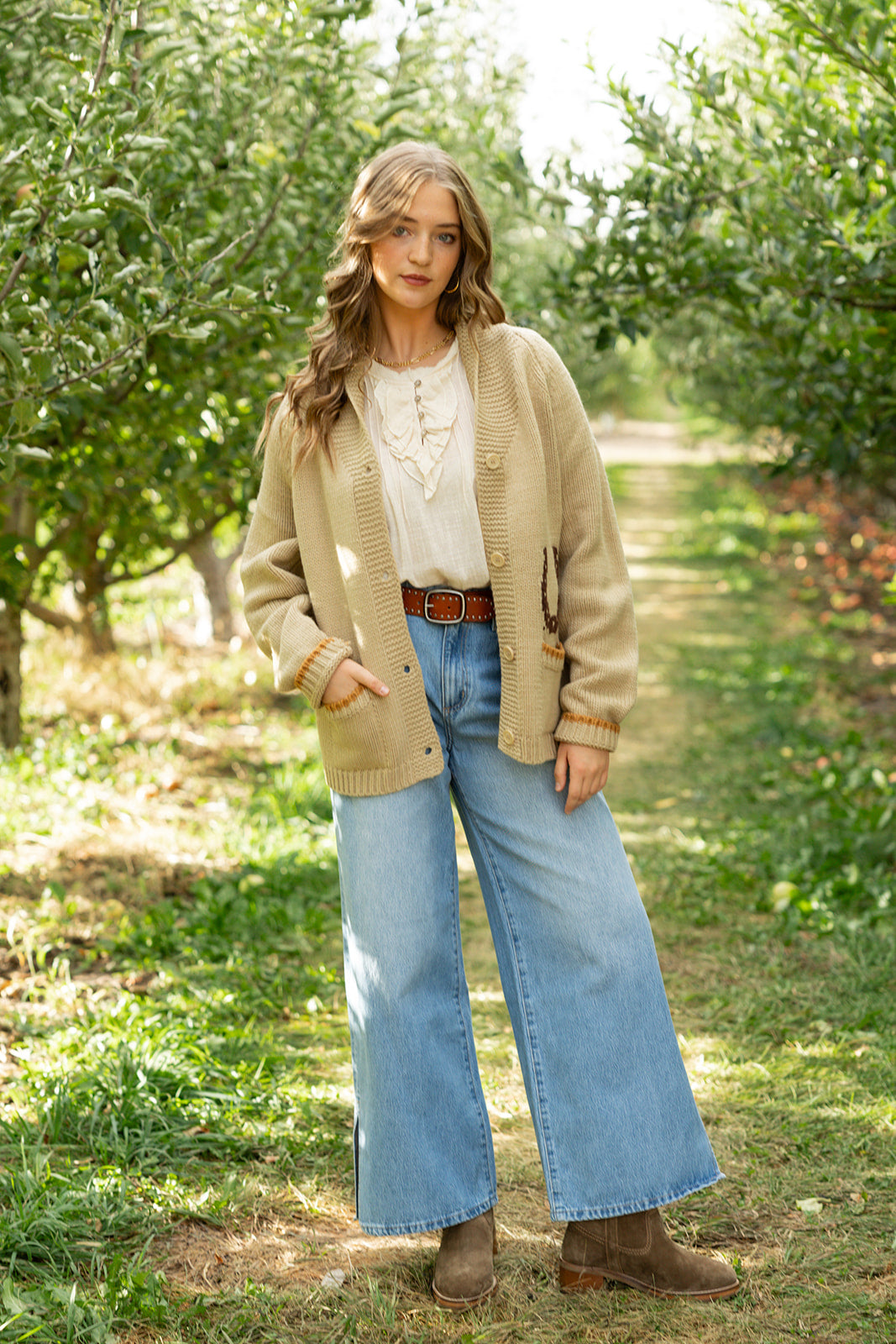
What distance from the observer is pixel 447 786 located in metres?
2.37

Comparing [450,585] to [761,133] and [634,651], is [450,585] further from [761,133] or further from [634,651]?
[761,133]

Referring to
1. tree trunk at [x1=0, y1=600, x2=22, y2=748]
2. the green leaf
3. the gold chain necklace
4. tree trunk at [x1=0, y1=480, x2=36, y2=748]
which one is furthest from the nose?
tree trunk at [x1=0, y1=600, x2=22, y2=748]

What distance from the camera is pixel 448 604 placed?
229 cm

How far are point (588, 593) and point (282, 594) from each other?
23.4 inches

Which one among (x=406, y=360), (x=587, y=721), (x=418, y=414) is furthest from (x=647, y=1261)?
(x=406, y=360)

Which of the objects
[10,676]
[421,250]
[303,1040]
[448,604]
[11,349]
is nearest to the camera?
[421,250]

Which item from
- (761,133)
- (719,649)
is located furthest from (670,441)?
(761,133)

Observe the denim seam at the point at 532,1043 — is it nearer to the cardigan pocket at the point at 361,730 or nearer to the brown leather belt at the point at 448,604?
the cardigan pocket at the point at 361,730

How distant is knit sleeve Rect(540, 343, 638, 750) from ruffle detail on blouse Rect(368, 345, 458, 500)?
0.20 metres

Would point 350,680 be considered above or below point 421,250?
below

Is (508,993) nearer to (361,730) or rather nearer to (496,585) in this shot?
(361,730)

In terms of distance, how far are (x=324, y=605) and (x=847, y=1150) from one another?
1778mm

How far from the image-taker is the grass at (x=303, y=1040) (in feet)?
7.56

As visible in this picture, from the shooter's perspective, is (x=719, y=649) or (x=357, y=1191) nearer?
(x=357, y=1191)
